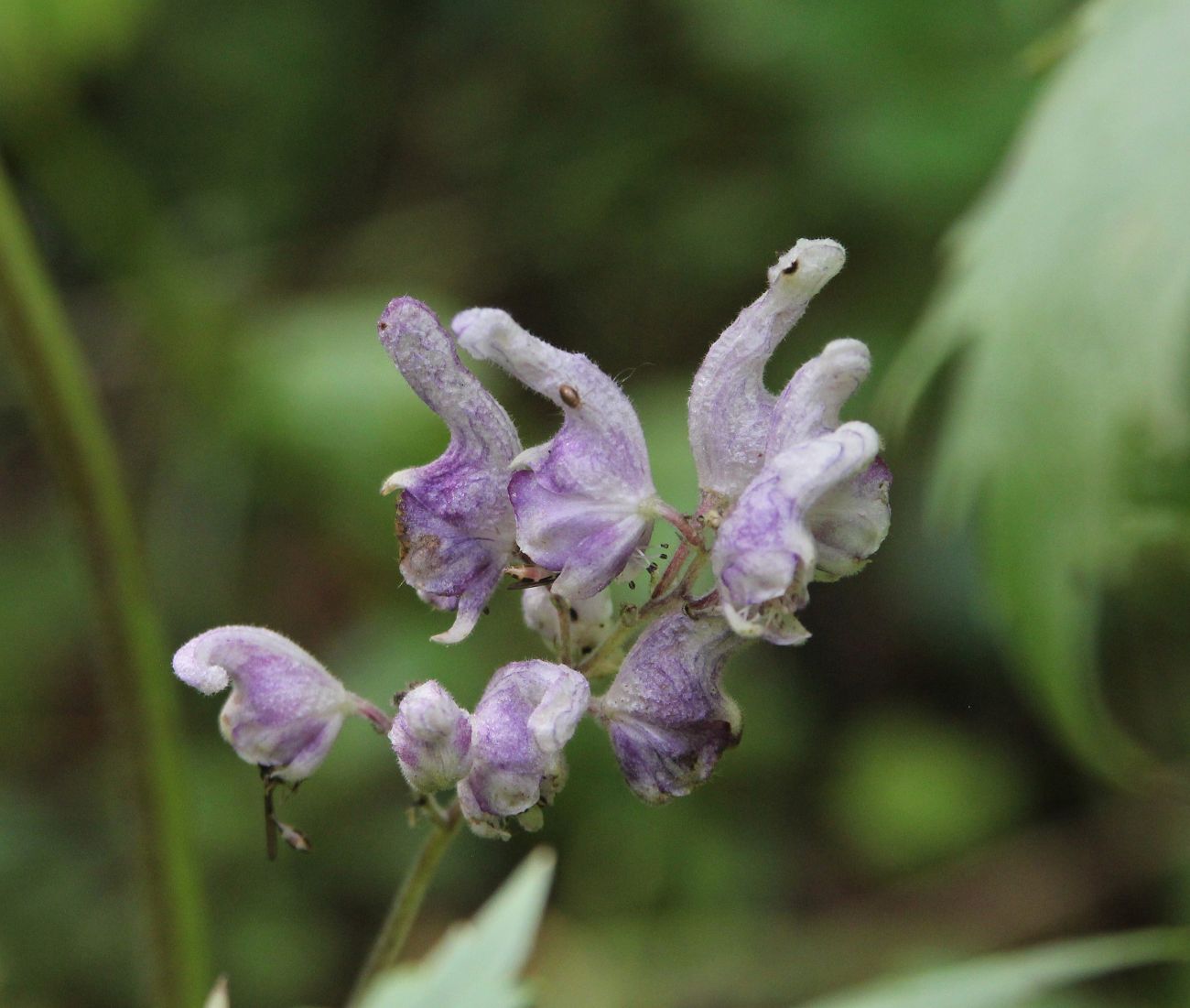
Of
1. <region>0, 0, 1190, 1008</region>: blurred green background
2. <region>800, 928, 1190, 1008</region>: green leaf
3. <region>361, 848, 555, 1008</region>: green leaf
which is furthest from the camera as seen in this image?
<region>0, 0, 1190, 1008</region>: blurred green background

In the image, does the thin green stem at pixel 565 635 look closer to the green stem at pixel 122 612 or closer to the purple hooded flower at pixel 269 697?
the purple hooded flower at pixel 269 697

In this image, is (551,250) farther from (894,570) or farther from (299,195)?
(894,570)

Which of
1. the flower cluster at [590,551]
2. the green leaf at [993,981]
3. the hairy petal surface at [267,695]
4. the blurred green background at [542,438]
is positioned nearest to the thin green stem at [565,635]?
the flower cluster at [590,551]

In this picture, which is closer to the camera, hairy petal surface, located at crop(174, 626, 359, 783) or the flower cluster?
the flower cluster

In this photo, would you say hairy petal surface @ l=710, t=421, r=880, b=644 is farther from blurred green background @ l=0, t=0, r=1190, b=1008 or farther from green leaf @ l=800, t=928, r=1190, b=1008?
blurred green background @ l=0, t=0, r=1190, b=1008

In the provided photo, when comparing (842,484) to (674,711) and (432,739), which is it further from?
(432,739)

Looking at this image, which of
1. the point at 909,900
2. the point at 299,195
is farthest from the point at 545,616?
the point at 299,195

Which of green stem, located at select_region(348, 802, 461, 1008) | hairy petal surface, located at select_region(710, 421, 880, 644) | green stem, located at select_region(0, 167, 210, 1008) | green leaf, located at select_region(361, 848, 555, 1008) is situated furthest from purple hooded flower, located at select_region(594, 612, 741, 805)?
green stem, located at select_region(0, 167, 210, 1008)
